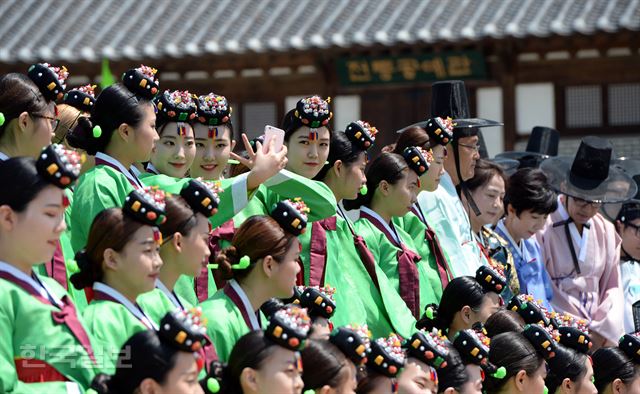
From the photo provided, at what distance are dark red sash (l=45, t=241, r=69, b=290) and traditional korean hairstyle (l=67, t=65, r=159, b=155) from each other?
0.66 meters

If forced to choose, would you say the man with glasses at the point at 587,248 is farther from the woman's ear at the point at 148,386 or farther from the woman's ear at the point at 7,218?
the woman's ear at the point at 7,218

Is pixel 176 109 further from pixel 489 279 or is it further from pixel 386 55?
pixel 386 55

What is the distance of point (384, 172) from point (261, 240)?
1.74 meters

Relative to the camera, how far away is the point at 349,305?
6.51 m

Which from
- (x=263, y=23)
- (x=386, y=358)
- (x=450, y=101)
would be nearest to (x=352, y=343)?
(x=386, y=358)

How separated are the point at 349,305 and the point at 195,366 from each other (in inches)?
81.9

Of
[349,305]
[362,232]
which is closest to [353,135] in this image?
[362,232]

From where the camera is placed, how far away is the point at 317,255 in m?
6.63

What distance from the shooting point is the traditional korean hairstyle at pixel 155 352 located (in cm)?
443

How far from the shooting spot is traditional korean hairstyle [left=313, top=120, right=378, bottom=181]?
6.95 m

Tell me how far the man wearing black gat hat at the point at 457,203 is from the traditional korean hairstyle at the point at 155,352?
11.2 feet

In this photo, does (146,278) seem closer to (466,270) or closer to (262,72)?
(466,270)

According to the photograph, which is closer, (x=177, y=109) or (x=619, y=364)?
(x=177, y=109)

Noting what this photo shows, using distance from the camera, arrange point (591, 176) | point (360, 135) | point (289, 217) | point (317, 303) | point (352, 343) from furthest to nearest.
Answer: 1. point (591, 176)
2. point (360, 135)
3. point (317, 303)
4. point (289, 217)
5. point (352, 343)
